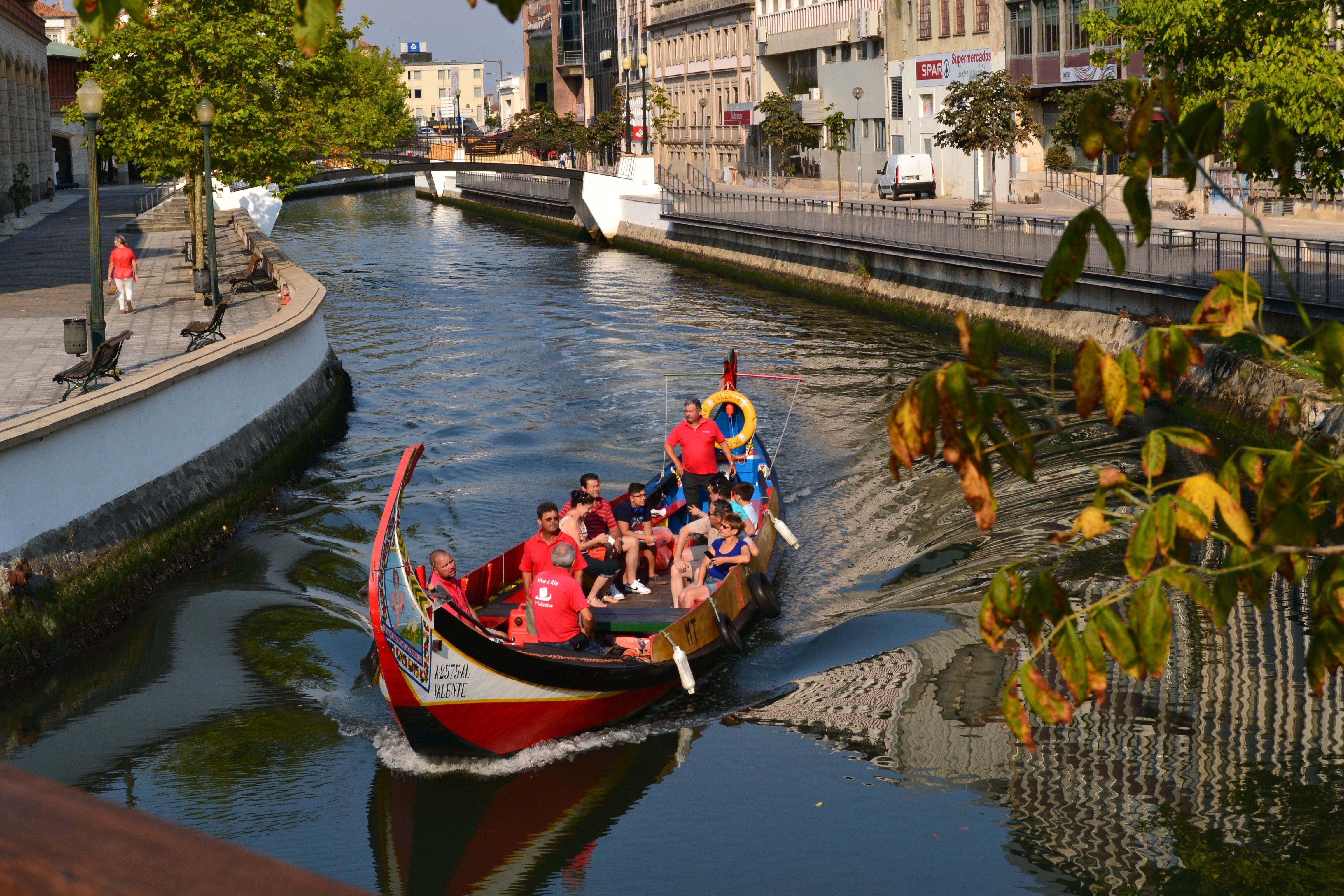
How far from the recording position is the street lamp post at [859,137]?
5969 cm

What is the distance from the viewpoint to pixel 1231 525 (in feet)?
11.8

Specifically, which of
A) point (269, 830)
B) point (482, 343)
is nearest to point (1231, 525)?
point (269, 830)

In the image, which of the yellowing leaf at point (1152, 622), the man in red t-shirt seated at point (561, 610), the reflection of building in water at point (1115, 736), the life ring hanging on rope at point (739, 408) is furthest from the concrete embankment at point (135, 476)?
the yellowing leaf at point (1152, 622)

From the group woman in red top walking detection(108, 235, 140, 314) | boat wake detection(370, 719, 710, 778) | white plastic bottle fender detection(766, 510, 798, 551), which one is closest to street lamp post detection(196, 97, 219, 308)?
woman in red top walking detection(108, 235, 140, 314)

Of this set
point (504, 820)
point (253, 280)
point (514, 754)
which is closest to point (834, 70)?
point (253, 280)

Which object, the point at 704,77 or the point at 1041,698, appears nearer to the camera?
the point at 1041,698

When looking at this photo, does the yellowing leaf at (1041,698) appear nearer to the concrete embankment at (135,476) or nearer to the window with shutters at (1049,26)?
the concrete embankment at (135,476)

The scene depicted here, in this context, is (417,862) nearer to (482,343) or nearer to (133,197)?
(482,343)

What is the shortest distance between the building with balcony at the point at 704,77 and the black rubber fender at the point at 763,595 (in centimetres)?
5955

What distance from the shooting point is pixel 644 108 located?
78812 mm

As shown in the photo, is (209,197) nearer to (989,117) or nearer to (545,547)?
(545,547)

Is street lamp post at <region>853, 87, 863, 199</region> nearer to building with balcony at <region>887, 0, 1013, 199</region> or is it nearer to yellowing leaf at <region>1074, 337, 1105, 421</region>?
building with balcony at <region>887, 0, 1013, 199</region>

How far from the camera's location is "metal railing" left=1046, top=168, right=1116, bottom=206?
49.7 m

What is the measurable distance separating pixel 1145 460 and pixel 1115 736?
9.01 metres
